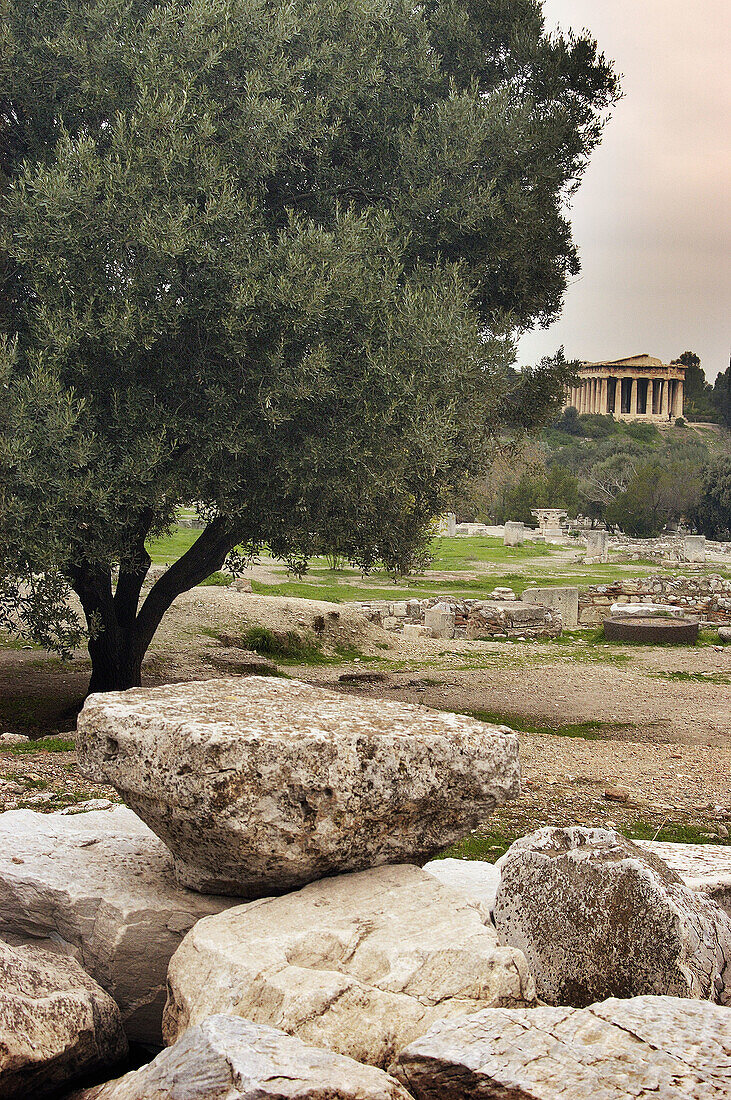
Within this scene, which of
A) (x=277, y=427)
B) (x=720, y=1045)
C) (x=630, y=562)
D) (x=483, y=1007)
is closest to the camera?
(x=720, y=1045)

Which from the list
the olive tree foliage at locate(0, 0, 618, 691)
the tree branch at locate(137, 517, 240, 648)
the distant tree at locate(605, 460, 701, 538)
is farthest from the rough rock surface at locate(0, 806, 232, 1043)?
the distant tree at locate(605, 460, 701, 538)

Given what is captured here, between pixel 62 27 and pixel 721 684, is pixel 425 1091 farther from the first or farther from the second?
pixel 721 684

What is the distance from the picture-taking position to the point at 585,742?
1127 cm

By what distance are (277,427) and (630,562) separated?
112 ft

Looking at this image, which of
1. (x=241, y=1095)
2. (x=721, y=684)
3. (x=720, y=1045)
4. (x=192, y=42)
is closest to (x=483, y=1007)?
(x=720, y=1045)

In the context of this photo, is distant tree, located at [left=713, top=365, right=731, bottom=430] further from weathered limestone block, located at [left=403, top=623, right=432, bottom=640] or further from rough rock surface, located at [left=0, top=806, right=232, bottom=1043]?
rough rock surface, located at [left=0, top=806, right=232, bottom=1043]

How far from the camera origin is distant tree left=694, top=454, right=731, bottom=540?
180 feet

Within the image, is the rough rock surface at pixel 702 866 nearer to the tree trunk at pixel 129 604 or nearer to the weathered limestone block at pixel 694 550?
the tree trunk at pixel 129 604

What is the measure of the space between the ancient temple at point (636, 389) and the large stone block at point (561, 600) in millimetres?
106225

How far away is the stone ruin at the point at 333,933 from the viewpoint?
10.3ft

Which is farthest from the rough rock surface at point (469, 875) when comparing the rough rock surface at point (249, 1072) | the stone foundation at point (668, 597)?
the stone foundation at point (668, 597)

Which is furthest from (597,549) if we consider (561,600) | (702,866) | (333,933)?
(333,933)

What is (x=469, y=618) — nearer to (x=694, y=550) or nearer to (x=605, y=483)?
(x=694, y=550)

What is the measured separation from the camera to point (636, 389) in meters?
130
